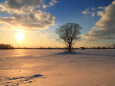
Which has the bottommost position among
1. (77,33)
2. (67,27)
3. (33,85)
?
(33,85)

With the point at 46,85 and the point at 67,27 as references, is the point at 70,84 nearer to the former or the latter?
the point at 46,85

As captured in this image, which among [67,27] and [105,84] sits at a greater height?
[67,27]

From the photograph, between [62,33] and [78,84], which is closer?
[78,84]

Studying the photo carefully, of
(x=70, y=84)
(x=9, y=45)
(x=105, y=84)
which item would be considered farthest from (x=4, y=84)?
(x=9, y=45)

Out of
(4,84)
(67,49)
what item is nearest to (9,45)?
(67,49)

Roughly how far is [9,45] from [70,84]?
12802 centimetres

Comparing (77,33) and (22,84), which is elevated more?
(77,33)

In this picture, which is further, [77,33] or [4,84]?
[77,33]

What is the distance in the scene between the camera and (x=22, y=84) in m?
4.15

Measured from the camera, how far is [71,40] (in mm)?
33438

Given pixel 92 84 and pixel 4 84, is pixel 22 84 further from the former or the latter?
pixel 92 84

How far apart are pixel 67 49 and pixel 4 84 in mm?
31716

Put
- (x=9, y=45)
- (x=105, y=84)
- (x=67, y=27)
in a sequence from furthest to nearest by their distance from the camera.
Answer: (x=9, y=45) → (x=67, y=27) → (x=105, y=84)

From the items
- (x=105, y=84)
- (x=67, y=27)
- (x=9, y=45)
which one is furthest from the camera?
(x=9, y=45)
